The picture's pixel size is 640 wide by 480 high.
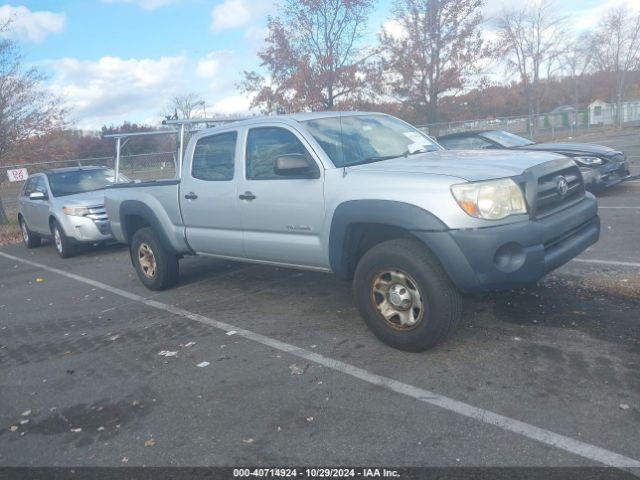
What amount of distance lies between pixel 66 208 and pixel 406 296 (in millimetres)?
7796

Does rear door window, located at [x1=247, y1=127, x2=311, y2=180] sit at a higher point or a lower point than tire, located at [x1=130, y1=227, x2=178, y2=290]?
higher

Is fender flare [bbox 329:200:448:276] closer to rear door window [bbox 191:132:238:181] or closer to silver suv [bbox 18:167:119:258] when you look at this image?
rear door window [bbox 191:132:238:181]

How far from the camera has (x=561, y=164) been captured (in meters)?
4.41

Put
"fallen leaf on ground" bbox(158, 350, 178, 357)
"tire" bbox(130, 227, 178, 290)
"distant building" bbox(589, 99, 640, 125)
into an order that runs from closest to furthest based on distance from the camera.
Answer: "fallen leaf on ground" bbox(158, 350, 178, 357)
"tire" bbox(130, 227, 178, 290)
"distant building" bbox(589, 99, 640, 125)

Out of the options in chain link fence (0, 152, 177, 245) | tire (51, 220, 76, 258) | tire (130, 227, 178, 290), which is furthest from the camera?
chain link fence (0, 152, 177, 245)

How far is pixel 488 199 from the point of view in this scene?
3.79 m

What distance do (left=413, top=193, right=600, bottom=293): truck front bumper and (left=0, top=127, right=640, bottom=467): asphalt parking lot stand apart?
23.8 inches

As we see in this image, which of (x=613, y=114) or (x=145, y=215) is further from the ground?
(x=145, y=215)

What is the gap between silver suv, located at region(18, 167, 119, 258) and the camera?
32.1 ft

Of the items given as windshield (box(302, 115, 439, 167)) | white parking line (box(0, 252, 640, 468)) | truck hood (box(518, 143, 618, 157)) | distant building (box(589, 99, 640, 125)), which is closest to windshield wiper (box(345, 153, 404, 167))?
windshield (box(302, 115, 439, 167))

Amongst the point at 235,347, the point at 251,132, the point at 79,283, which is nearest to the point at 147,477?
the point at 235,347

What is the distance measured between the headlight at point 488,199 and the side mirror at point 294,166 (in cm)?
130

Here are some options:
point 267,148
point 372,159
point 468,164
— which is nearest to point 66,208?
point 267,148

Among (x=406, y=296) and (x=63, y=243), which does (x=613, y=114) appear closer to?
(x=63, y=243)
